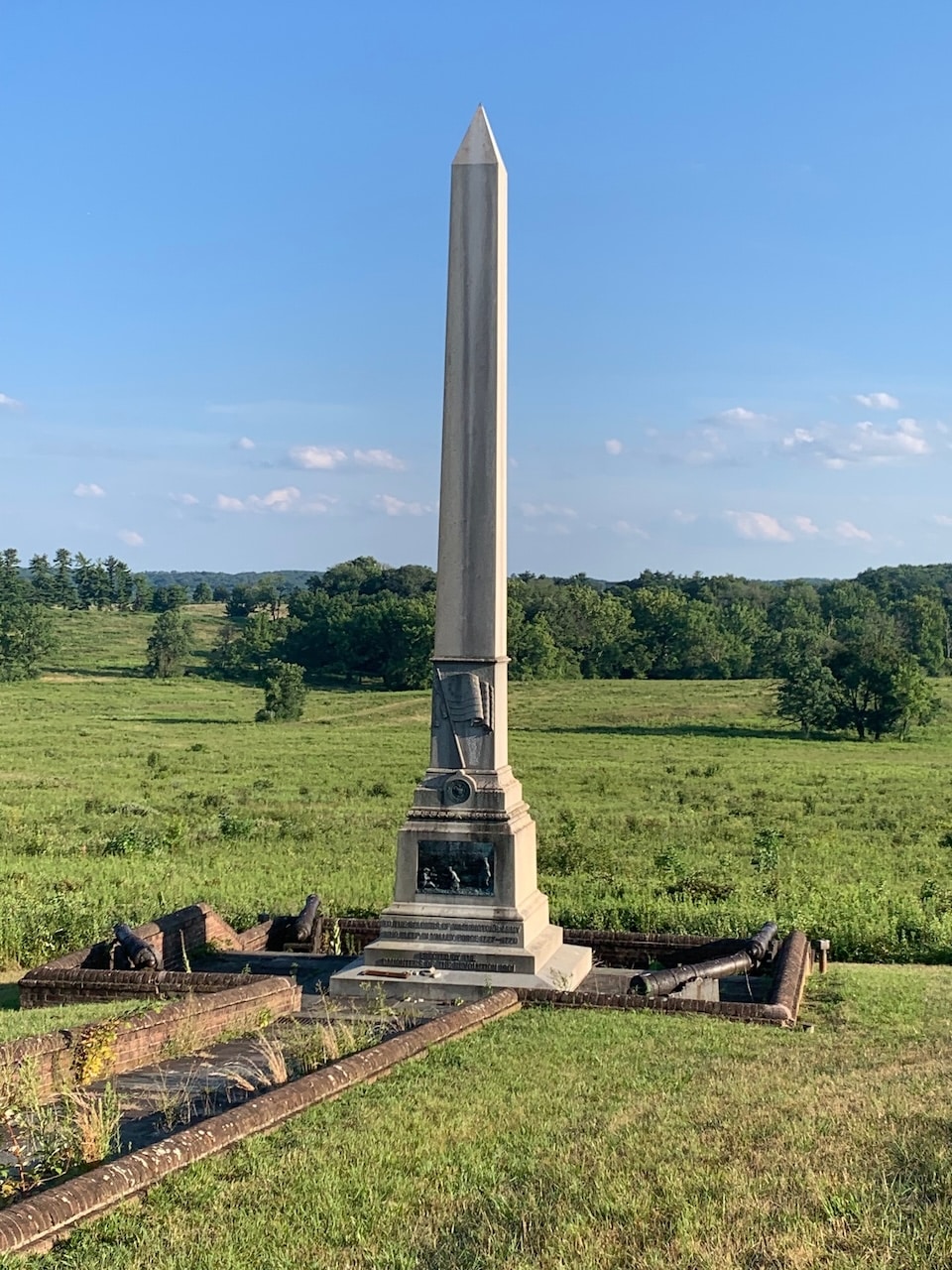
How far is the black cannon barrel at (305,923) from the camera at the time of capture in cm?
1443

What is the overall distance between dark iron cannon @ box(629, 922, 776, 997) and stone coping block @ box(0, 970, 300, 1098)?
10.7ft

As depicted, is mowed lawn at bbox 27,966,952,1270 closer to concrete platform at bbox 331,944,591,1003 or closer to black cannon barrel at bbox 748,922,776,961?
concrete platform at bbox 331,944,591,1003

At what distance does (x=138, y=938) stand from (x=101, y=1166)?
23.2 feet

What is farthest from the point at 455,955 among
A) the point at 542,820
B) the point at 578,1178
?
the point at 542,820

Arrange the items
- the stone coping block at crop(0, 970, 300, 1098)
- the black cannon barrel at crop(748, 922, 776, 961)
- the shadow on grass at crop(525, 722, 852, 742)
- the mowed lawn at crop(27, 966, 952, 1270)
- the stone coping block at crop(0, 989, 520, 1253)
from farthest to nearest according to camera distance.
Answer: the shadow on grass at crop(525, 722, 852, 742), the black cannon barrel at crop(748, 922, 776, 961), the stone coping block at crop(0, 970, 300, 1098), the stone coping block at crop(0, 989, 520, 1253), the mowed lawn at crop(27, 966, 952, 1270)

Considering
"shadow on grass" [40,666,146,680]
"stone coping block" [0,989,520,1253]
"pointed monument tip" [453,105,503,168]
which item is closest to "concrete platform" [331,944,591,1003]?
"stone coping block" [0,989,520,1253]

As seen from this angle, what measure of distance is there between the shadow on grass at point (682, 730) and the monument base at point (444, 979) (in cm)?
4239

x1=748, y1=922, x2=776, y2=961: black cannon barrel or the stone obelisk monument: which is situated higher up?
the stone obelisk monument

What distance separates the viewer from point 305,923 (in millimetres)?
14438

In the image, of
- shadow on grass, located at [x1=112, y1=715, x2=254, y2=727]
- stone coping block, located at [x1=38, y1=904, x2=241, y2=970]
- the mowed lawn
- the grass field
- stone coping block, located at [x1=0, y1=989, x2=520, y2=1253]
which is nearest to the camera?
the mowed lawn

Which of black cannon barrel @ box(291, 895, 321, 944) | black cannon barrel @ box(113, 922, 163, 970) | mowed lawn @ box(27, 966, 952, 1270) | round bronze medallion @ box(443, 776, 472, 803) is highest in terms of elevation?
round bronze medallion @ box(443, 776, 472, 803)

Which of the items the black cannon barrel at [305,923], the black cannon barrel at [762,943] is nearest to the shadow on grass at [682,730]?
the black cannon barrel at [305,923]

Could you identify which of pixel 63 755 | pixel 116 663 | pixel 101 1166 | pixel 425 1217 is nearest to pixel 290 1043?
pixel 101 1166

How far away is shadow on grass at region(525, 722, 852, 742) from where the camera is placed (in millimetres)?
54688
